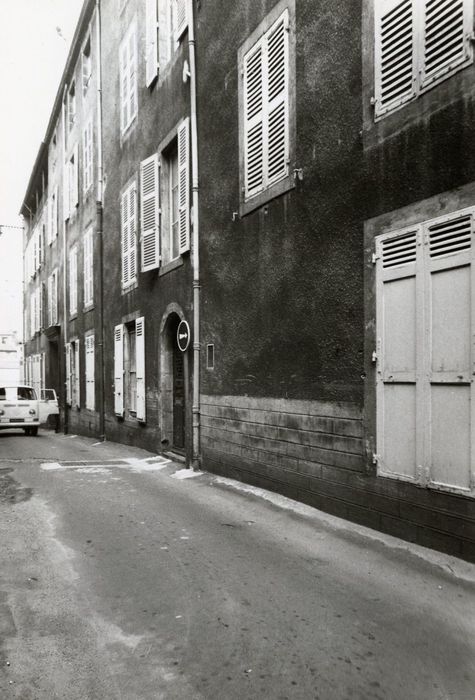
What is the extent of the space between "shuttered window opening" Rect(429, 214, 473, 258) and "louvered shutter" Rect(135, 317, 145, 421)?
26.2 ft

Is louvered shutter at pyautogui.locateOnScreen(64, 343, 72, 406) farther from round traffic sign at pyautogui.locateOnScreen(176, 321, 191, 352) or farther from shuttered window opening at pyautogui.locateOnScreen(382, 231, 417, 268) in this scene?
shuttered window opening at pyautogui.locateOnScreen(382, 231, 417, 268)

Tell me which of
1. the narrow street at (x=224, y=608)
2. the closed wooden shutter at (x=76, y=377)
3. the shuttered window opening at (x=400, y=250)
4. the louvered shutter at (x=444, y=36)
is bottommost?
the narrow street at (x=224, y=608)

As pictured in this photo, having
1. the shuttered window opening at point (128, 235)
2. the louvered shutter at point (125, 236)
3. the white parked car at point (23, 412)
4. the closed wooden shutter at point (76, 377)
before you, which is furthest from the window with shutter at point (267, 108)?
the white parked car at point (23, 412)

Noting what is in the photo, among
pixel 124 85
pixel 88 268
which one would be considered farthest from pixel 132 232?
pixel 88 268

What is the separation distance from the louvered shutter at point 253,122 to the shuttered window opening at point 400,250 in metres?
2.64

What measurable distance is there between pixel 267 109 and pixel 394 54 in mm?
2346

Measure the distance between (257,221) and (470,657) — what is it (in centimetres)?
536

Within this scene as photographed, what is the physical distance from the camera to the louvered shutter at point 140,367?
11852mm

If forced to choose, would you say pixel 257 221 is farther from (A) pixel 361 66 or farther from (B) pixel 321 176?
(A) pixel 361 66

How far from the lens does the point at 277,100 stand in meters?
6.96

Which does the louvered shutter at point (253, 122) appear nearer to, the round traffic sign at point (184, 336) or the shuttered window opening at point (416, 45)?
the shuttered window opening at point (416, 45)

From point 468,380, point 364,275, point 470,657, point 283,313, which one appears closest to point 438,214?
point 364,275

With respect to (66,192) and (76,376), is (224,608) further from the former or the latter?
(66,192)

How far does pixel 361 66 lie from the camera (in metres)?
5.49
